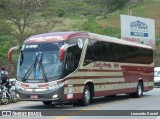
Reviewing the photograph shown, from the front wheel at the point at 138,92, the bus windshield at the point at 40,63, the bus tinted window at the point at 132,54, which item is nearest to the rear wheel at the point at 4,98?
the bus windshield at the point at 40,63

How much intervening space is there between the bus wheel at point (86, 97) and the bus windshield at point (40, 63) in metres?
2.07

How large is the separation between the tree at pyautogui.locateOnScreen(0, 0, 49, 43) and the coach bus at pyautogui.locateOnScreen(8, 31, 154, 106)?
14.8 metres

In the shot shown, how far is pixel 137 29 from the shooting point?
169ft

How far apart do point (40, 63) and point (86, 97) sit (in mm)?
2796

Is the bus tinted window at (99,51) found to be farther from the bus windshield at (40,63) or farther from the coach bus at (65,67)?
the bus windshield at (40,63)

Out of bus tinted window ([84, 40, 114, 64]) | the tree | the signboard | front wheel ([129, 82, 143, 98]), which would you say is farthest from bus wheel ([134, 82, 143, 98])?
the signboard

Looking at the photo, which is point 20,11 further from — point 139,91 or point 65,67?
point 65,67

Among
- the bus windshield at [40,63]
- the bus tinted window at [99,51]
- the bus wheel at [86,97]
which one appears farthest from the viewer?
the bus tinted window at [99,51]

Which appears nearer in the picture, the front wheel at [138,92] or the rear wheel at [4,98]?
the rear wheel at [4,98]

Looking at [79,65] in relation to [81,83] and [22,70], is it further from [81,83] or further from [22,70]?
[22,70]

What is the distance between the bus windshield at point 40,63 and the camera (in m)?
18.8

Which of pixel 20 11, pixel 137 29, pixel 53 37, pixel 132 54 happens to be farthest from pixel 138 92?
pixel 137 29

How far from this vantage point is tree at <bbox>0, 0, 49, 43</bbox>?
3662cm

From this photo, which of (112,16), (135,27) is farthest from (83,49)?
(112,16)
